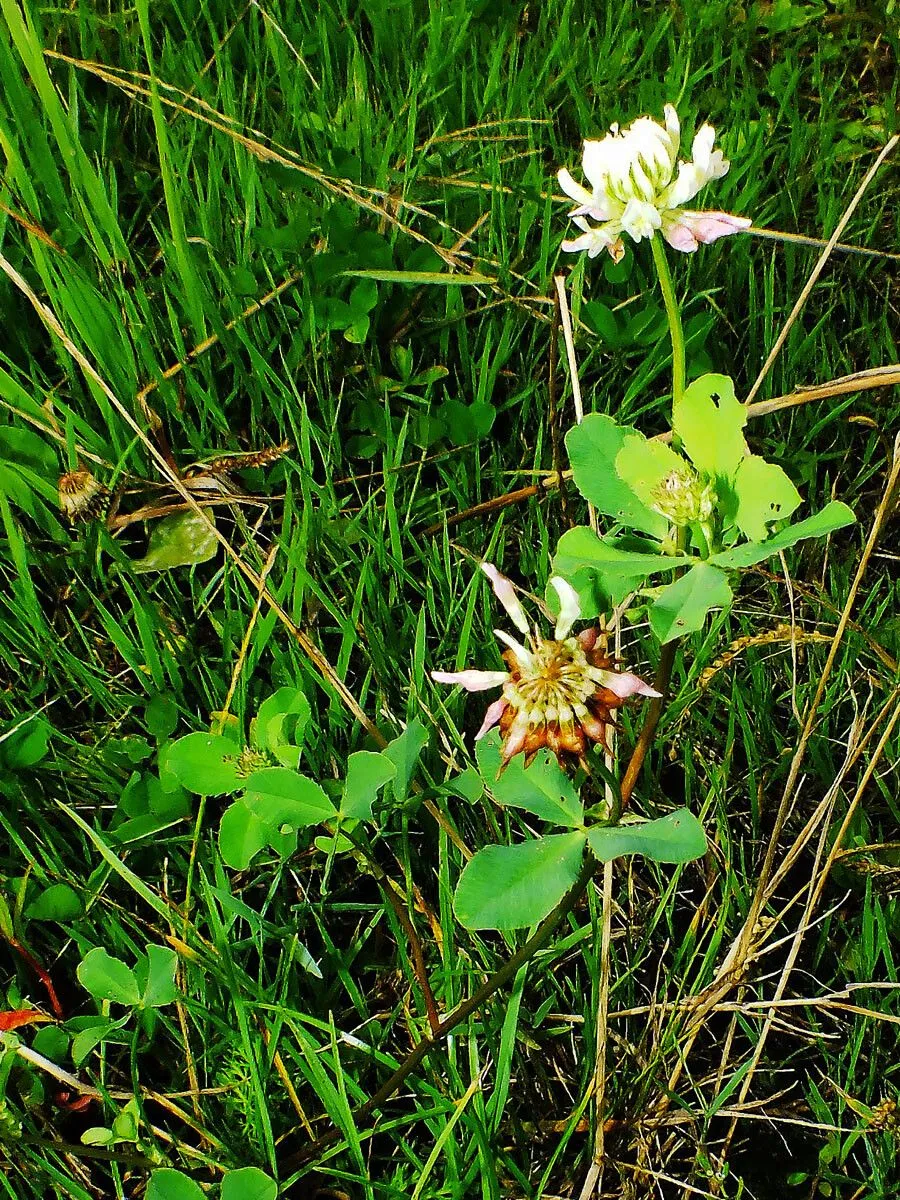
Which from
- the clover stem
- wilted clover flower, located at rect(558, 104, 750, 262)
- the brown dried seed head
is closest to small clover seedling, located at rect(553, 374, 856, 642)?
the clover stem

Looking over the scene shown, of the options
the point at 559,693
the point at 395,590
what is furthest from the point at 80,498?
the point at 559,693

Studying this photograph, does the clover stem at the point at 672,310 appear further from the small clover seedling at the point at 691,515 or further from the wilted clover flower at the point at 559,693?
the wilted clover flower at the point at 559,693

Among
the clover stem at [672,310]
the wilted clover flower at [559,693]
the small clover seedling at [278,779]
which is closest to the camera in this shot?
the wilted clover flower at [559,693]

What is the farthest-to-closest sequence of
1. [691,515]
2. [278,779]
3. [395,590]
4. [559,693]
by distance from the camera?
[395,590] → [278,779] → [691,515] → [559,693]

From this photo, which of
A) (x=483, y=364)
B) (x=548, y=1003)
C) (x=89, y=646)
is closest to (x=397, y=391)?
(x=483, y=364)

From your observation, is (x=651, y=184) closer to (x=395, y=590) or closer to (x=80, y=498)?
(x=395, y=590)

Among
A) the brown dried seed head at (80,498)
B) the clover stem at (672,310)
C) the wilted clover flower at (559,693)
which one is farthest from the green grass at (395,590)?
the clover stem at (672,310)
